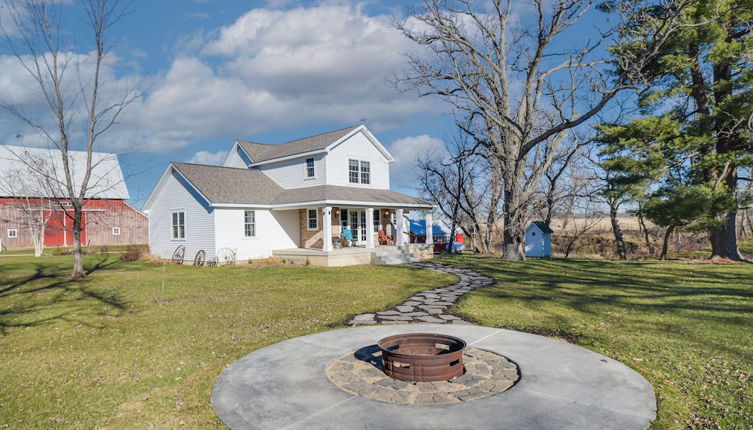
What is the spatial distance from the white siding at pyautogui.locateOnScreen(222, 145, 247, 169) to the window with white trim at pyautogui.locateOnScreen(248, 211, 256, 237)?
6.31m

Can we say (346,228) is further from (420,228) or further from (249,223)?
(420,228)

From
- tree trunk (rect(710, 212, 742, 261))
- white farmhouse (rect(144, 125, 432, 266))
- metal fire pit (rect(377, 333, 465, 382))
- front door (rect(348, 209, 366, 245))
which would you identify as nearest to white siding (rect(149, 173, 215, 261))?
white farmhouse (rect(144, 125, 432, 266))

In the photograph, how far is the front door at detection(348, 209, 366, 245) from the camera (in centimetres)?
2239

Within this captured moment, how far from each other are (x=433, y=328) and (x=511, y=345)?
1441mm

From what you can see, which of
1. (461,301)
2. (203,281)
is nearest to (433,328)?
(461,301)

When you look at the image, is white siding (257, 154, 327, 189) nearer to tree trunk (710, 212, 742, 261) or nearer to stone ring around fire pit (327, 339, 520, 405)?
stone ring around fire pit (327, 339, 520, 405)

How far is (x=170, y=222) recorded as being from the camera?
22.0 metres

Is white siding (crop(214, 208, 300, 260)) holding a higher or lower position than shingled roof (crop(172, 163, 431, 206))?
lower

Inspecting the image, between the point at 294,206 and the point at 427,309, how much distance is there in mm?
12239

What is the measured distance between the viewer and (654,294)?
10453mm

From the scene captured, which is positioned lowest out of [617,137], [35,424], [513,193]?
[35,424]

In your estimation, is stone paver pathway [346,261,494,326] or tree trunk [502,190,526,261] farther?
tree trunk [502,190,526,261]

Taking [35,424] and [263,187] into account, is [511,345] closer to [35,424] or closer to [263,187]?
[35,424]

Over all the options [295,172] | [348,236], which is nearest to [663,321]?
[348,236]
